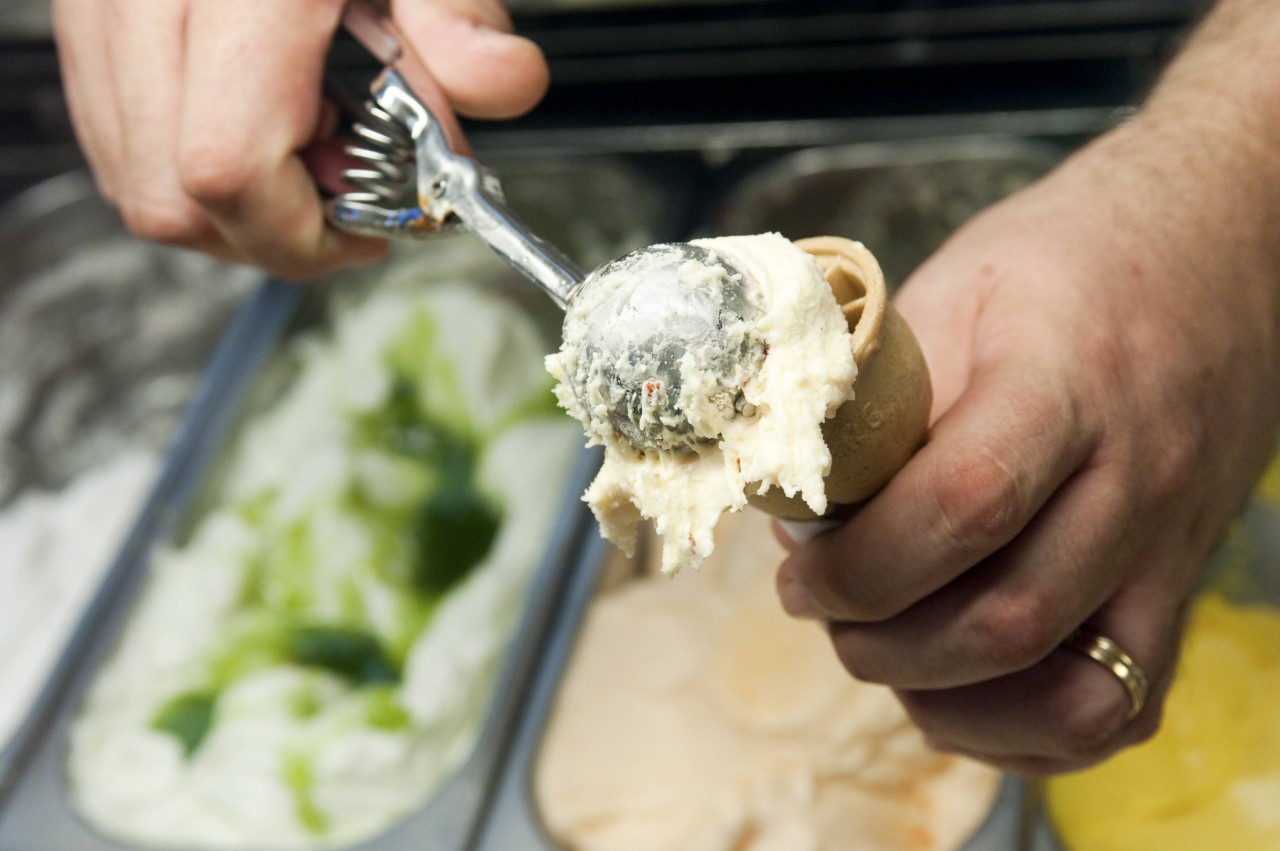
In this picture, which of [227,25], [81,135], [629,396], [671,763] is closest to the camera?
[629,396]

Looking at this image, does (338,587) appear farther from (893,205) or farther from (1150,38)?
(1150,38)

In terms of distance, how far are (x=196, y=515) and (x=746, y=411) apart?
4.64 ft

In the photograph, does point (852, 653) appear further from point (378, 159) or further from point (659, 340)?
point (378, 159)

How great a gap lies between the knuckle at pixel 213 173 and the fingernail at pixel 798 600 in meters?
0.68

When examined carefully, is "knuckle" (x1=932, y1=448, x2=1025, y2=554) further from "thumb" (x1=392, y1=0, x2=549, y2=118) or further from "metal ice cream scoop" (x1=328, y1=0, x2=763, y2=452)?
"thumb" (x1=392, y1=0, x2=549, y2=118)

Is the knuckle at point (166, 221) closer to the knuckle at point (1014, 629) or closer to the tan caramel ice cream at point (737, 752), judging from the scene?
the tan caramel ice cream at point (737, 752)

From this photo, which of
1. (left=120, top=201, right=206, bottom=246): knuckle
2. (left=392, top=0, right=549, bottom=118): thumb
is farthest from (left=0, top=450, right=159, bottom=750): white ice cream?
(left=392, top=0, right=549, bottom=118): thumb

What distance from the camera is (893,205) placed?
2051mm

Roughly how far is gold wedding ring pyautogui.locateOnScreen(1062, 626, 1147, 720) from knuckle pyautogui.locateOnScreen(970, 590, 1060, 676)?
0.09 m

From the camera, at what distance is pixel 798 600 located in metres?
1.00

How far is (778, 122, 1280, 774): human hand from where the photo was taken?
893mm

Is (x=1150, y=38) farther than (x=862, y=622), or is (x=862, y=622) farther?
(x=1150, y=38)

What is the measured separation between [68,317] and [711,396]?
2061 millimetres

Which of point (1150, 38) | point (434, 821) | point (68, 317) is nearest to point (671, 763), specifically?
point (434, 821)
